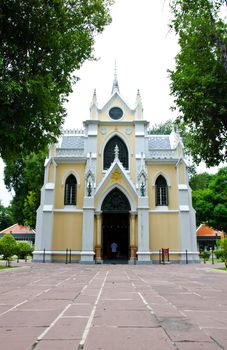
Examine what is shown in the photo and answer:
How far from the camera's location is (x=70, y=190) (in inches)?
1147

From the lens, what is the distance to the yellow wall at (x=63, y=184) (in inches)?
1126

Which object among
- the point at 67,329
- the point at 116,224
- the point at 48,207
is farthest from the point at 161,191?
the point at 67,329

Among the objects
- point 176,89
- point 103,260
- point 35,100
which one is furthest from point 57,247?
point 35,100

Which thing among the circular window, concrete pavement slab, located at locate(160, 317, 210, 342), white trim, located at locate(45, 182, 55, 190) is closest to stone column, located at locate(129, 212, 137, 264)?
white trim, located at locate(45, 182, 55, 190)

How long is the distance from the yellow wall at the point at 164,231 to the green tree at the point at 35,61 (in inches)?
723

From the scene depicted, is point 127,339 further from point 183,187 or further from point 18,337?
point 183,187

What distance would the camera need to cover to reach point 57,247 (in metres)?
27.9

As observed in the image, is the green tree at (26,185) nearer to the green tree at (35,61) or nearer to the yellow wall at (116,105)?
the yellow wall at (116,105)

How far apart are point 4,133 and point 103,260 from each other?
21.0 meters

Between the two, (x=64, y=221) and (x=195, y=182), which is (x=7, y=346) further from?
(x=195, y=182)

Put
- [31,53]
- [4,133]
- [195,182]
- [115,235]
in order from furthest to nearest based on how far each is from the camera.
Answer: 1. [195,182]
2. [115,235]
3. [31,53]
4. [4,133]

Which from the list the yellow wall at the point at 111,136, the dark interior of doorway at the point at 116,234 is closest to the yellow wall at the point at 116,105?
the yellow wall at the point at 111,136

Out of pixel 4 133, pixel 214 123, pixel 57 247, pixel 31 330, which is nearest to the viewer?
pixel 31 330

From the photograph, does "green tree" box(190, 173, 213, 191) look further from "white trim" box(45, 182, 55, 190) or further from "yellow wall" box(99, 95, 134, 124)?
"white trim" box(45, 182, 55, 190)
